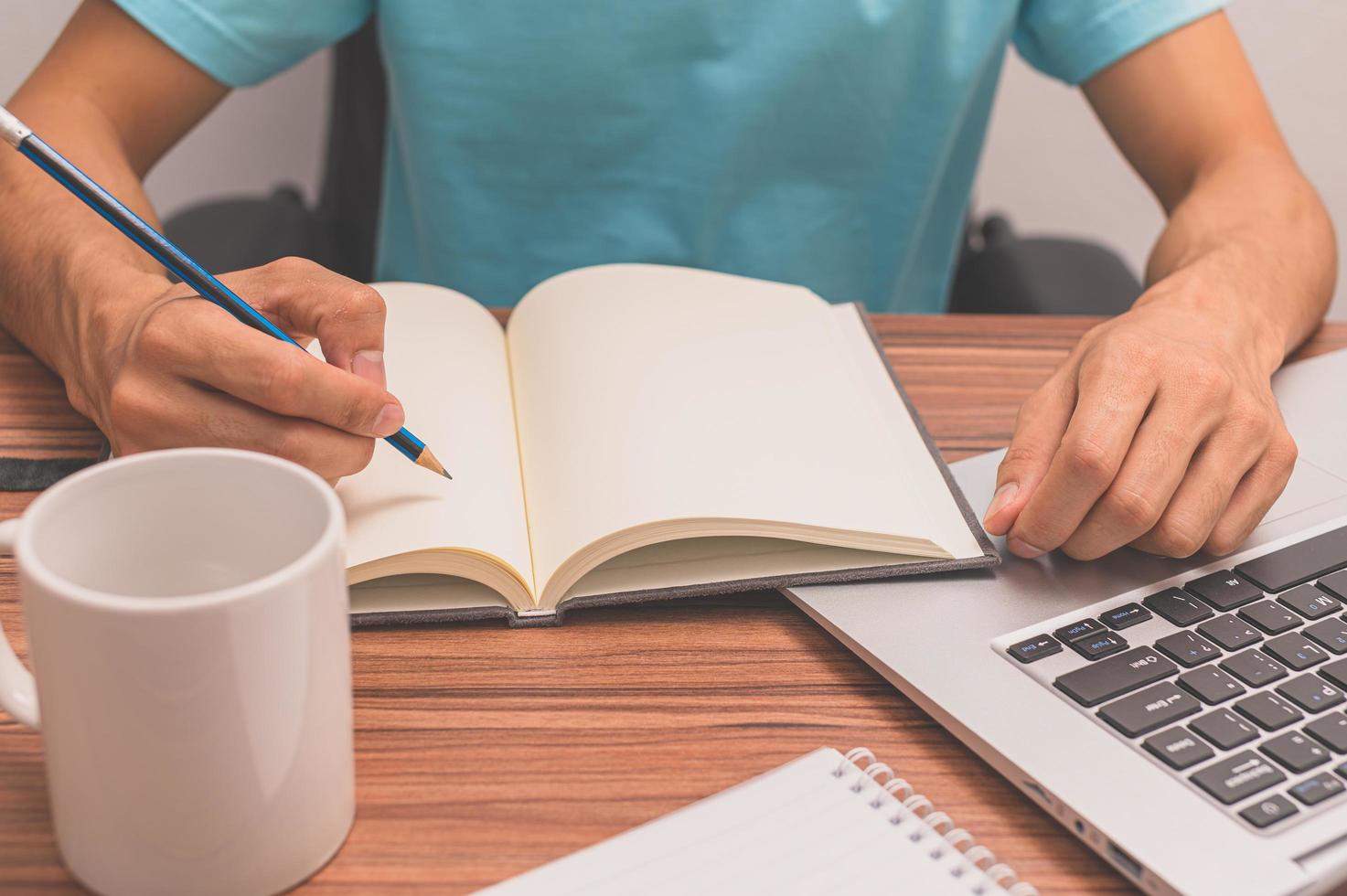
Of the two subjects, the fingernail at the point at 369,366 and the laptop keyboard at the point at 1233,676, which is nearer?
the laptop keyboard at the point at 1233,676

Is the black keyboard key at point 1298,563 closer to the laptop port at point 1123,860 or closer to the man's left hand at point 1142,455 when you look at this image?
the man's left hand at point 1142,455

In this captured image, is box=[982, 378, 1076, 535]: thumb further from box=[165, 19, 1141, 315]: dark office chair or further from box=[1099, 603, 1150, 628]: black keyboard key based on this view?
box=[165, 19, 1141, 315]: dark office chair

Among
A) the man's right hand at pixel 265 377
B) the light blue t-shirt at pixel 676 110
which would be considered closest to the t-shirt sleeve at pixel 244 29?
the light blue t-shirt at pixel 676 110

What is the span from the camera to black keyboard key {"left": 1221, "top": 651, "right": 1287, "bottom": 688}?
0.49 m

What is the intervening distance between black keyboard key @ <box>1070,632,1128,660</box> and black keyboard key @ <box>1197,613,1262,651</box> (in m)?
0.04

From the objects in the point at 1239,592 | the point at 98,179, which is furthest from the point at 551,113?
the point at 1239,592

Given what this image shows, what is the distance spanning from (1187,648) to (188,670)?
398 millimetres

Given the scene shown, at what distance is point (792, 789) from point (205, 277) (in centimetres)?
34

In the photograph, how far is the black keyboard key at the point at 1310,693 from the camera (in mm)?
473

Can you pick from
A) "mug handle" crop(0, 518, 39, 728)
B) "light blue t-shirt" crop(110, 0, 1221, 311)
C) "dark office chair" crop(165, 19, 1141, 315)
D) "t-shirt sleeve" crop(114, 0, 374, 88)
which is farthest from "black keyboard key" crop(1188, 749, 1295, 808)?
"t-shirt sleeve" crop(114, 0, 374, 88)

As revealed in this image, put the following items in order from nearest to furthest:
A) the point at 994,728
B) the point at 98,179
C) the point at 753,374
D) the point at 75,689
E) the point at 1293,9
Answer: the point at 75,689
the point at 994,728
the point at 753,374
the point at 98,179
the point at 1293,9

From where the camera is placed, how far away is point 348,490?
566 mm

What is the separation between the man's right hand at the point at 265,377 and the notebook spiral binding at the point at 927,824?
247 mm

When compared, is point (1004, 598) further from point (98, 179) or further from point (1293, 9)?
point (1293, 9)
